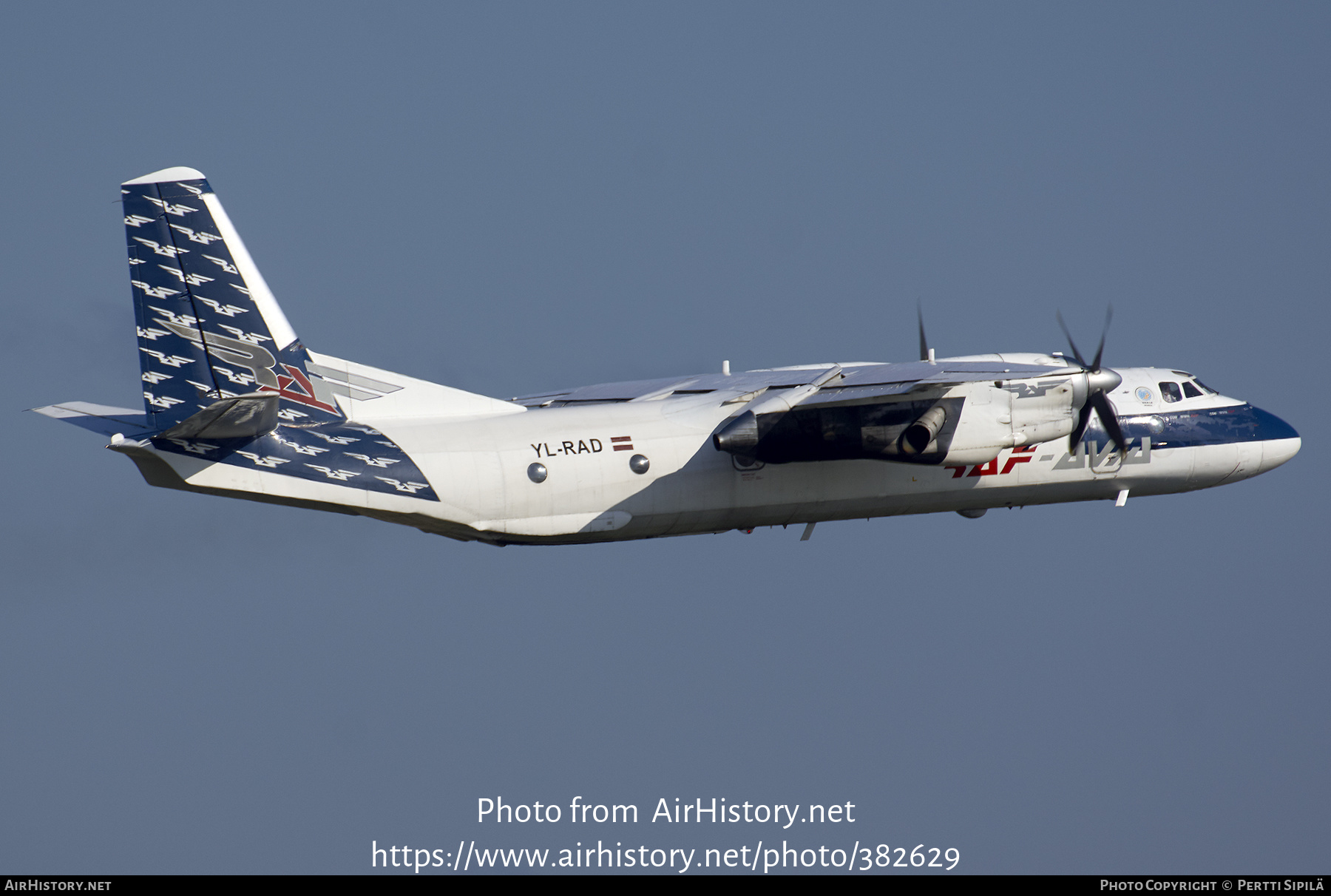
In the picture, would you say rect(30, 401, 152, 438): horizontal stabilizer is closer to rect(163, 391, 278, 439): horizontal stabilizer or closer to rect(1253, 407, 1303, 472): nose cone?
rect(163, 391, 278, 439): horizontal stabilizer

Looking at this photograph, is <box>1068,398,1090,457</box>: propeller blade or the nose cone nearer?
<box>1068,398,1090,457</box>: propeller blade

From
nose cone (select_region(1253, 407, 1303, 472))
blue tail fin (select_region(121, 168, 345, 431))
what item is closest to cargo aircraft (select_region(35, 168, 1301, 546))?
blue tail fin (select_region(121, 168, 345, 431))

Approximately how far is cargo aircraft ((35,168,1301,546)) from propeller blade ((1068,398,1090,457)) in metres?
0.06

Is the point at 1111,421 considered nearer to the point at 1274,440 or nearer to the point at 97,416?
the point at 1274,440

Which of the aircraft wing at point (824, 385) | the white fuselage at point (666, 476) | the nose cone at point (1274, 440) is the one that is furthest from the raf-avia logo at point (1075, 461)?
the nose cone at point (1274, 440)

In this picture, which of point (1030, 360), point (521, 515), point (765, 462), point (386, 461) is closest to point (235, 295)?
point (386, 461)

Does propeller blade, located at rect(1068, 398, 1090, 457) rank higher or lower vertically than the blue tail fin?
lower

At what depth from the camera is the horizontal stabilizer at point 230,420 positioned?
19.9 m

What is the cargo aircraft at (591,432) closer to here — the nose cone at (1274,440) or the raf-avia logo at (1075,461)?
the raf-avia logo at (1075,461)

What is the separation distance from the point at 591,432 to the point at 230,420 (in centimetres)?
550

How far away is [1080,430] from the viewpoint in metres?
24.6

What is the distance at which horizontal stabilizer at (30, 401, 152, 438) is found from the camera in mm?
21953

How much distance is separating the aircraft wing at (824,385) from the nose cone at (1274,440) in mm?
5849

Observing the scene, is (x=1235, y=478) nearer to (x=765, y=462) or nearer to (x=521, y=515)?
(x=765, y=462)
